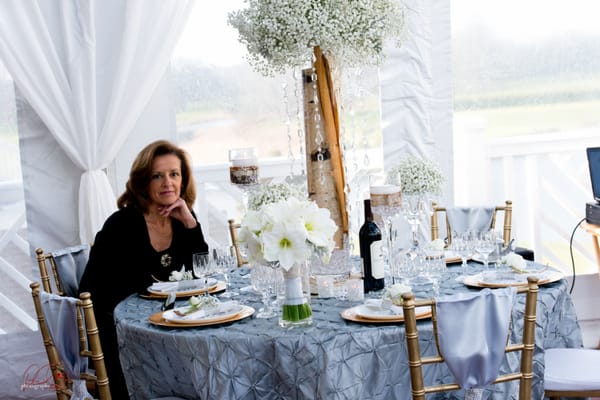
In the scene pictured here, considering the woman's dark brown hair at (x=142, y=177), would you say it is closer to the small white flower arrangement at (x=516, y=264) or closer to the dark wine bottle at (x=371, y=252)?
the dark wine bottle at (x=371, y=252)

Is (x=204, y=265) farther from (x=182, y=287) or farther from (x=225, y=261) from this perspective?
(x=182, y=287)

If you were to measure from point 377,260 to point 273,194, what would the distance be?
1.33ft

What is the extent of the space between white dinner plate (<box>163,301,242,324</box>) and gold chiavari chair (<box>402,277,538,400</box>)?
0.60m

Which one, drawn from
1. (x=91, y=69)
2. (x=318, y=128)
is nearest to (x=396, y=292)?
(x=318, y=128)

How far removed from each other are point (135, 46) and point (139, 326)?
6.38 ft

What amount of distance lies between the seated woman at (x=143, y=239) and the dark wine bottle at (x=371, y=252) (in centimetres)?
87

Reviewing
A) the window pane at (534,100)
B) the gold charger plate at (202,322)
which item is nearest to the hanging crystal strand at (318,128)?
the gold charger plate at (202,322)

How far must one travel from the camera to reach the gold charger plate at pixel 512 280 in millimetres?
2658

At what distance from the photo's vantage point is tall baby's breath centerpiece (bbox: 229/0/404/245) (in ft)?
8.90

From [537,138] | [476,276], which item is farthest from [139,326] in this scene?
[537,138]

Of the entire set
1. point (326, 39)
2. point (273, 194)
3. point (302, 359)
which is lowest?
point (302, 359)

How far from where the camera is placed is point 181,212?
343 cm

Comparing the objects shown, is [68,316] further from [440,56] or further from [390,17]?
[440,56]

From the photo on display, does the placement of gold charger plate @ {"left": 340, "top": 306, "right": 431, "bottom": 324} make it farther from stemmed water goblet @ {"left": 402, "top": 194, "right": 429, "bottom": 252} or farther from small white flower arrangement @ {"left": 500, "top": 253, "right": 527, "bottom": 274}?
stemmed water goblet @ {"left": 402, "top": 194, "right": 429, "bottom": 252}
